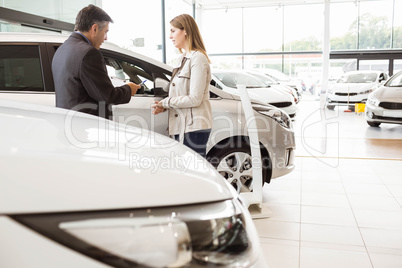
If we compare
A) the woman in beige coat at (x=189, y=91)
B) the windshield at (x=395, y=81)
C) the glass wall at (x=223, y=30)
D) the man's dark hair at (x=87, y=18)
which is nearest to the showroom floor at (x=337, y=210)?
the woman in beige coat at (x=189, y=91)

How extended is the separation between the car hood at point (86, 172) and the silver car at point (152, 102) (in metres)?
1.99

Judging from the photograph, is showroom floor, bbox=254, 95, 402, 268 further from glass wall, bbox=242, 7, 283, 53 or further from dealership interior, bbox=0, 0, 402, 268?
glass wall, bbox=242, 7, 283, 53

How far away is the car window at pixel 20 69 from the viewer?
2887mm

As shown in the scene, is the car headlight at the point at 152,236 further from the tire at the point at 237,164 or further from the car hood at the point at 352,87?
the car hood at the point at 352,87

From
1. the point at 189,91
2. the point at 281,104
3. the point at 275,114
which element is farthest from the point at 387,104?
the point at 189,91

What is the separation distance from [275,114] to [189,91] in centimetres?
111

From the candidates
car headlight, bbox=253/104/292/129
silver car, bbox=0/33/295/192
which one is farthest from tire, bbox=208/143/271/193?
car headlight, bbox=253/104/292/129

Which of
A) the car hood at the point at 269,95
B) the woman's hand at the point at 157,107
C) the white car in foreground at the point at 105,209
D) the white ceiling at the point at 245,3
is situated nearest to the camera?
the white car in foreground at the point at 105,209

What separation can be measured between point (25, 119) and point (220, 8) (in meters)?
18.0

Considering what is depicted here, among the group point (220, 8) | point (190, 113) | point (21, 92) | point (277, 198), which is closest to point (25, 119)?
point (190, 113)

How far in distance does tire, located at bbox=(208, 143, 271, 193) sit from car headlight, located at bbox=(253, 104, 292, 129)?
1.07ft

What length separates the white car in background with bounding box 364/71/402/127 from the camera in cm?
764

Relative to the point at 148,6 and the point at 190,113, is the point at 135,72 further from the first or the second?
the point at 148,6

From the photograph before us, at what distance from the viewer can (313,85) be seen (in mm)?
18312
